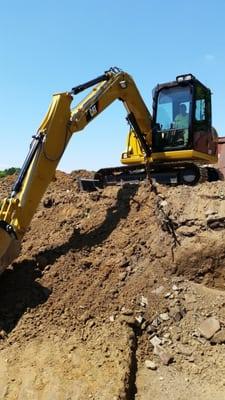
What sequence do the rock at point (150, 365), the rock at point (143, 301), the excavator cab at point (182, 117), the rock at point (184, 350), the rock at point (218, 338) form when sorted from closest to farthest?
the rock at point (150, 365) → the rock at point (184, 350) → the rock at point (218, 338) → the rock at point (143, 301) → the excavator cab at point (182, 117)

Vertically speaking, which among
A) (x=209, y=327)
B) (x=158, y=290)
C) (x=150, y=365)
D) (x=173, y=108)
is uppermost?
(x=173, y=108)

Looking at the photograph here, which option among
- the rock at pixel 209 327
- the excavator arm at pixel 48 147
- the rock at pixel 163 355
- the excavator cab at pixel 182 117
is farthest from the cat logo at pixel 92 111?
the rock at pixel 163 355

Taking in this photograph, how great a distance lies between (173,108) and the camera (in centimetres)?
1177

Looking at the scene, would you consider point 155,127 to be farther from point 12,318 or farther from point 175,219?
Result: point 12,318

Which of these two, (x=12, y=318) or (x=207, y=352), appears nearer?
(x=207, y=352)

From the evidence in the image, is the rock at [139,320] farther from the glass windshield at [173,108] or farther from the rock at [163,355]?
the glass windshield at [173,108]

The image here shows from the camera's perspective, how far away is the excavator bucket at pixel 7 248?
7.81m

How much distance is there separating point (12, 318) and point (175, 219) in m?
3.08

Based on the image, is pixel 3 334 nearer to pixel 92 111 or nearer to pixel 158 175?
pixel 92 111

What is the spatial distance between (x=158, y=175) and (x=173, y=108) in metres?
1.64

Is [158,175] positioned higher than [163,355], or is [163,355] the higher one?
[158,175]

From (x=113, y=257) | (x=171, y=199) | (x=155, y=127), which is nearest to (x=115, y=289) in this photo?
(x=113, y=257)

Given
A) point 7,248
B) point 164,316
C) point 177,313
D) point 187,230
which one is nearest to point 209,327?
point 177,313

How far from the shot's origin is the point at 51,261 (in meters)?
8.81
